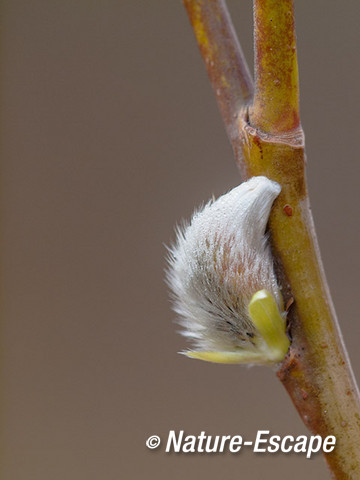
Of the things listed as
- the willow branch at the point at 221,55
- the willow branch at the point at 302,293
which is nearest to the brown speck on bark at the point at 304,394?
the willow branch at the point at 302,293

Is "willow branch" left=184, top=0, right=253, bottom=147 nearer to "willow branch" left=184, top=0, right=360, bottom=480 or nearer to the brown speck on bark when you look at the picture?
"willow branch" left=184, top=0, right=360, bottom=480

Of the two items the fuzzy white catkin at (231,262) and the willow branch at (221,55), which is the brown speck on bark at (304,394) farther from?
the willow branch at (221,55)

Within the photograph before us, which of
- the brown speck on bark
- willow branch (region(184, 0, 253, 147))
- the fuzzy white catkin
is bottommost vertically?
the brown speck on bark

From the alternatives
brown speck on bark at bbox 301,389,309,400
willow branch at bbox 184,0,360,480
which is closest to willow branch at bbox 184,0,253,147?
willow branch at bbox 184,0,360,480

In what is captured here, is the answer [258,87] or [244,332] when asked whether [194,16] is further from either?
[244,332]

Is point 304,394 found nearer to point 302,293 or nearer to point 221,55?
point 302,293
